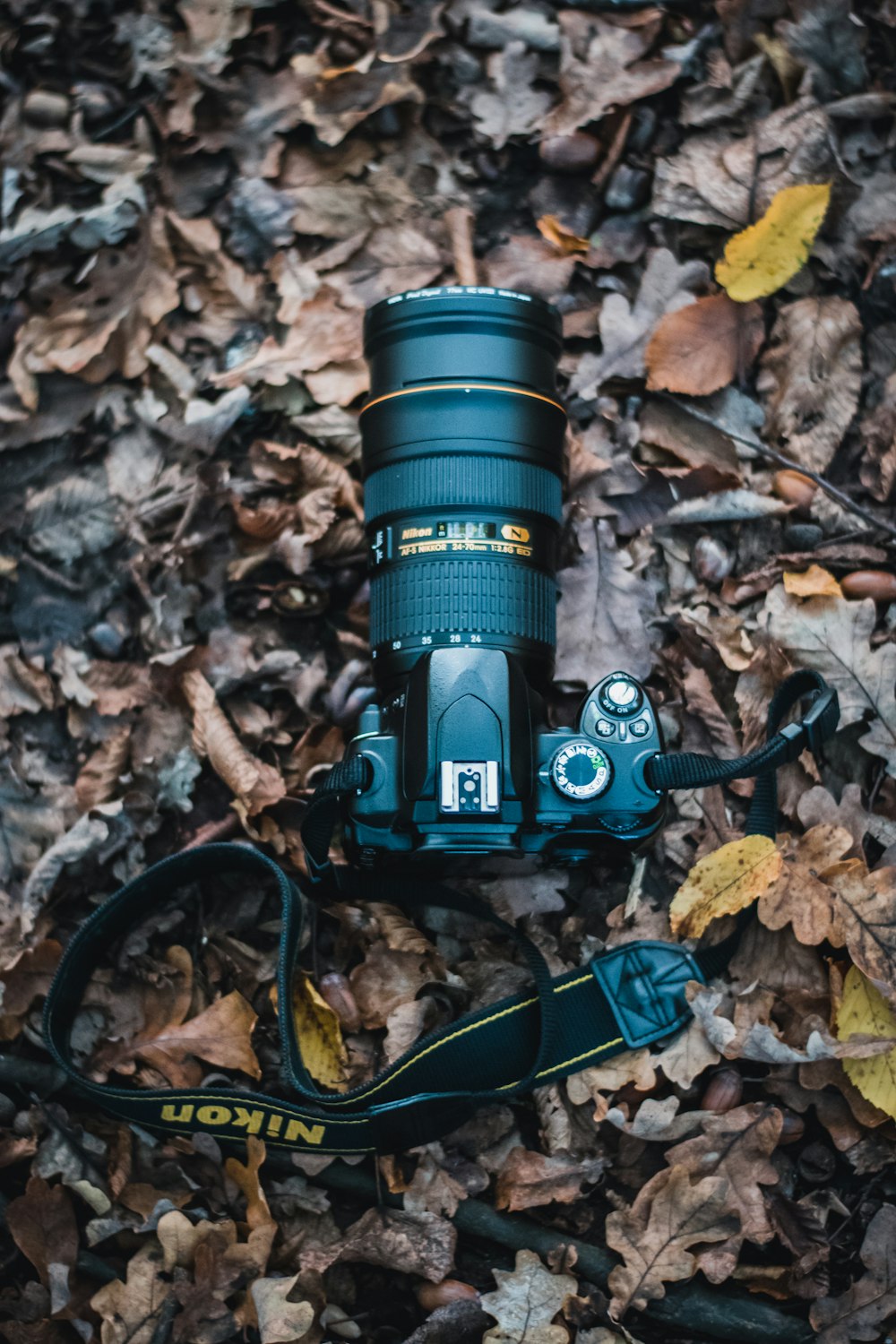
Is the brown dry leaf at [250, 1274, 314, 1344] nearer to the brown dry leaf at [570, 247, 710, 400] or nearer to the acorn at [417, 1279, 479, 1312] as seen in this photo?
the acorn at [417, 1279, 479, 1312]

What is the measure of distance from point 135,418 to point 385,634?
1098mm

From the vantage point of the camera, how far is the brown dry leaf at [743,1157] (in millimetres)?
2496

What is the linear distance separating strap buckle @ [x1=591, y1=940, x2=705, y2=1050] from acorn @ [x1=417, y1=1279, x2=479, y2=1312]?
1.95 feet

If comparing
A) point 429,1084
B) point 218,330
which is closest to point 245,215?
point 218,330

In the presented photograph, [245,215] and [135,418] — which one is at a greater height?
[245,215]

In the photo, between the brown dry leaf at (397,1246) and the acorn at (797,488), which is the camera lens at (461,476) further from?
the brown dry leaf at (397,1246)

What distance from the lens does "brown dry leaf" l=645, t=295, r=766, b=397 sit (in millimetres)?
2980

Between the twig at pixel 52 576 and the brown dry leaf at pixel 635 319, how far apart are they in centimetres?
133

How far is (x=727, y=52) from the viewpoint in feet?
10.5

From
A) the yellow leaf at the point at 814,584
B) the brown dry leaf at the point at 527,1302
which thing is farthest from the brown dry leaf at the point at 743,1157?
the yellow leaf at the point at 814,584

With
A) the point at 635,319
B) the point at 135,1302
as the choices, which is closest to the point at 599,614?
the point at 635,319

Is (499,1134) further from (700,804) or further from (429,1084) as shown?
(700,804)

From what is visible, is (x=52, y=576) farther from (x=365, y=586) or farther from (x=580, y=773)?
(x=580, y=773)

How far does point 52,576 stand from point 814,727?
186 centimetres
